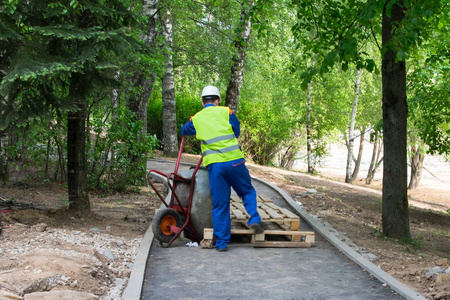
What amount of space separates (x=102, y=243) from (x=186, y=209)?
128 cm

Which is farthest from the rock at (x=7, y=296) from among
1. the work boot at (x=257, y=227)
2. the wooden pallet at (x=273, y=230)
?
the work boot at (x=257, y=227)

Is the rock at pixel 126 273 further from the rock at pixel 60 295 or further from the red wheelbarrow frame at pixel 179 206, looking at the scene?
the red wheelbarrow frame at pixel 179 206

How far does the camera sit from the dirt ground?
4.55 m

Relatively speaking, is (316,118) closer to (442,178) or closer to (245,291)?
(442,178)

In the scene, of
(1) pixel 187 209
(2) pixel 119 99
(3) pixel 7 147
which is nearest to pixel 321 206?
(1) pixel 187 209

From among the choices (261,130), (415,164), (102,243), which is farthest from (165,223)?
(415,164)

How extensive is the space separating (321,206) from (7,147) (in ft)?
22.0

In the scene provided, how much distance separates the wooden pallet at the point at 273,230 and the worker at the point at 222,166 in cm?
16

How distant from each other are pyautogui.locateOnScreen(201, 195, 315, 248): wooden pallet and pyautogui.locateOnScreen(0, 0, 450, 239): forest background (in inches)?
74.3

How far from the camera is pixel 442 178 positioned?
38.2 meters

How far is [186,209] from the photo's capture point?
687 cm

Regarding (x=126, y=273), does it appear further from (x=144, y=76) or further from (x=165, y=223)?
(x=144, y=76)

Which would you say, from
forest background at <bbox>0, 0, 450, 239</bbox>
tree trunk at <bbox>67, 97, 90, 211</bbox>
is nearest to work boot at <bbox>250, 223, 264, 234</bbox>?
forest background at <bbox>0, 0, 450, 239</bbox>

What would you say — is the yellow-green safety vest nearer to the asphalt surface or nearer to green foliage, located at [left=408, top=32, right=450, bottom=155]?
the asphalt surface
